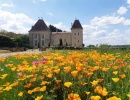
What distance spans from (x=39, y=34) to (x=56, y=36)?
6276mm

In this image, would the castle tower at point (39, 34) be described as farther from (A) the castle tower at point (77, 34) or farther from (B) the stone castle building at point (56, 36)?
(A) the castle tower at point (77, 34)

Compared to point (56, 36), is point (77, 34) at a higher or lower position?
higher

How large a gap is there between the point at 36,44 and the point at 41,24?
7.96m

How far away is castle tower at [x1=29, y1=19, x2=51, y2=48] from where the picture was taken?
96.2 metres

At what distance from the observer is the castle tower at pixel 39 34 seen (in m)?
96.2

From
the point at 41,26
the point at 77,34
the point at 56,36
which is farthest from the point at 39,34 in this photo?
the point at 77,34

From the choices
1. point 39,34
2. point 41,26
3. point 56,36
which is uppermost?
point 41,26

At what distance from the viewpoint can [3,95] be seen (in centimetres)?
446

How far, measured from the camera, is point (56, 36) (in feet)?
323

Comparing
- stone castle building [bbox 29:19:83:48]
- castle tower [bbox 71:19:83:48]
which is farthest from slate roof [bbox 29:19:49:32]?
castle tower [bbox 71:19:83:48]

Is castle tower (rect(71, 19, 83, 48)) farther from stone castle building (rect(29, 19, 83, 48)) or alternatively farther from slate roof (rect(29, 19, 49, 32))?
slate roof (rect(29, 19, 49, 32))

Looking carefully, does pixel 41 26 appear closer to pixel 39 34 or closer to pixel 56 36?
pixel 39 34

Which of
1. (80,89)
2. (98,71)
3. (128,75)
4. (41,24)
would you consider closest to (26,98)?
(80,89)

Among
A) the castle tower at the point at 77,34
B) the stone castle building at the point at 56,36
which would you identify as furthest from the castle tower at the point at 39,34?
the castle tower at the point at 77,34
